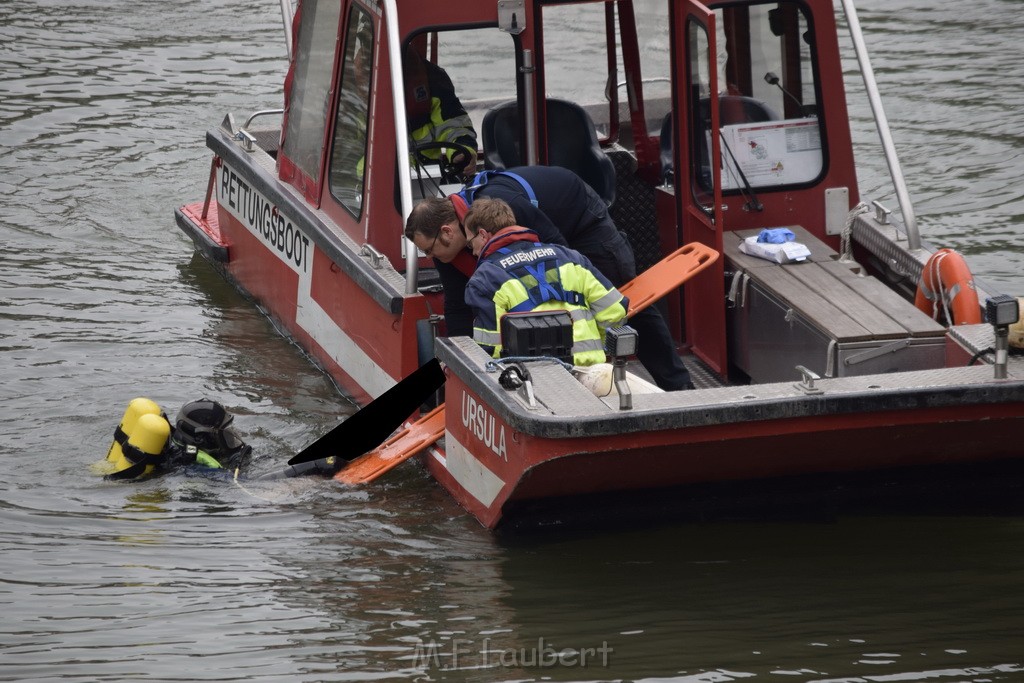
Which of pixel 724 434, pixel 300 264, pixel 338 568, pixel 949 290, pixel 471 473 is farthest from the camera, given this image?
pixel 300 264

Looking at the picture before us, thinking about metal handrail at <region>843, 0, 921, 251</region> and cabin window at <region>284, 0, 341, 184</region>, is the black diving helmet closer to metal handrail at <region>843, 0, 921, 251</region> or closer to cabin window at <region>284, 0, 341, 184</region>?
cabin window at <region>284, 0, 341, 184</region>

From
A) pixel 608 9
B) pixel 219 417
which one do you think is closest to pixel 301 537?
pixel 219 417

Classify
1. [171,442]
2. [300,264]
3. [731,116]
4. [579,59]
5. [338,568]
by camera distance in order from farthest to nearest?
[579,59], [300,264], [731,116], [171,442], [338,568]

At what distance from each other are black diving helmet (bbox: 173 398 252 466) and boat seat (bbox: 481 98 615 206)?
1944mm

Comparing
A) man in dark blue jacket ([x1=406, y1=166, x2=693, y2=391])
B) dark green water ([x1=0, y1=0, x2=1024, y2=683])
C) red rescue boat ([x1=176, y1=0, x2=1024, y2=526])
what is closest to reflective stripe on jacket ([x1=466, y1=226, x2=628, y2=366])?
red rescue boat ([x1=176, y1=0, x2=1024, y2=526])

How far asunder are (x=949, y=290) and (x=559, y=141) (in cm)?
230

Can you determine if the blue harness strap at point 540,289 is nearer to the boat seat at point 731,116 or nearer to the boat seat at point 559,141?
the boat seat at point 731,116

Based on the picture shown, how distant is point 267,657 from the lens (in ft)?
18.5

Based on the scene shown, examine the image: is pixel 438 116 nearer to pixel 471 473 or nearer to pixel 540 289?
pixel 540 289

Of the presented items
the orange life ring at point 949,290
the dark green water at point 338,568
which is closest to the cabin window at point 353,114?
the dark green water at point 338,568

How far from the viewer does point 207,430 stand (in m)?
7.14

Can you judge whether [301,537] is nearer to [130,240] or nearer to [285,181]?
[285,181]

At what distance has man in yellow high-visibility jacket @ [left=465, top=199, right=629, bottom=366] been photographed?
6.42 m

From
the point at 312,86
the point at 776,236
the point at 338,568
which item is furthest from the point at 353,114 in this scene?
the point at 338,568
